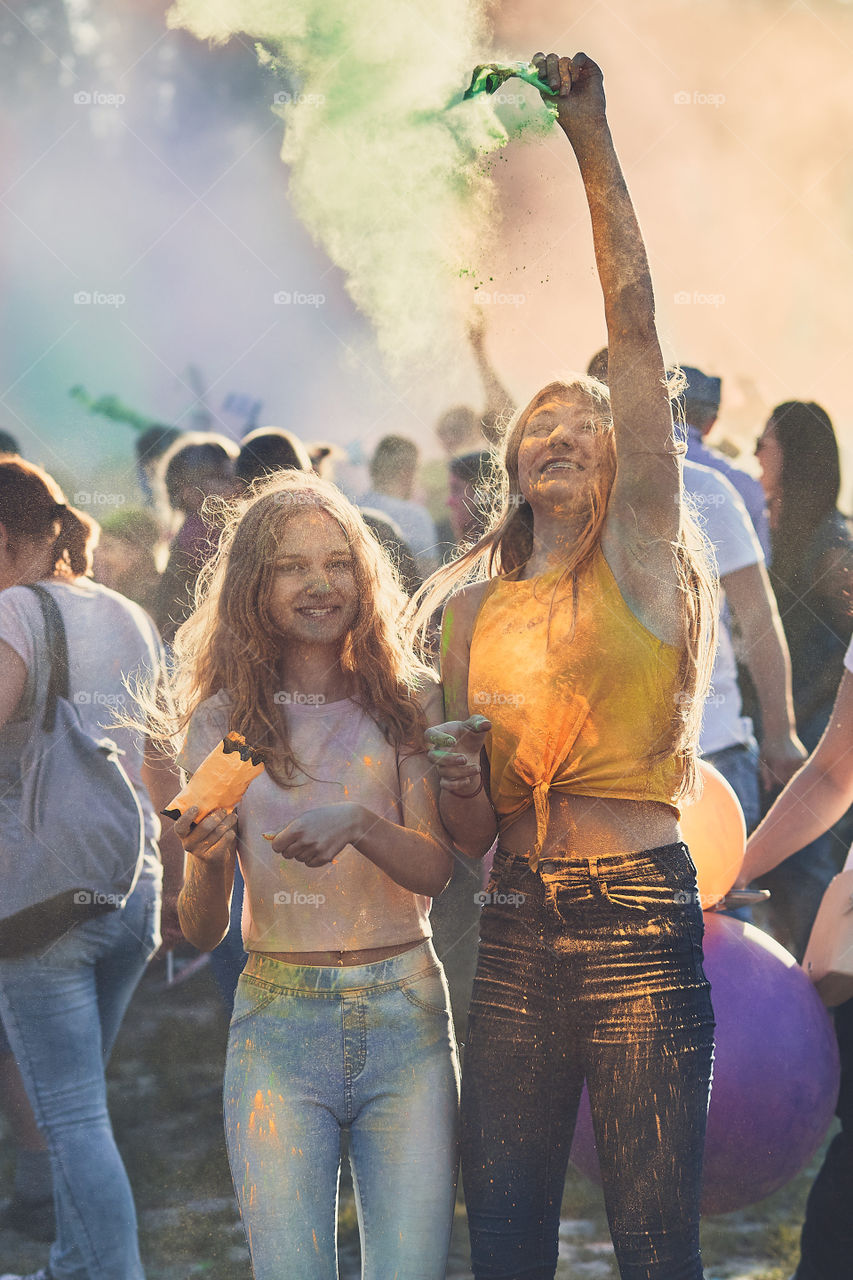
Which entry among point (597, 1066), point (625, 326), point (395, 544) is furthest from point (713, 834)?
point (625, 326)

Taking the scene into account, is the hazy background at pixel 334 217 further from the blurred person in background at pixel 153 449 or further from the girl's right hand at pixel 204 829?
the girl's right hand at pixel 204 829

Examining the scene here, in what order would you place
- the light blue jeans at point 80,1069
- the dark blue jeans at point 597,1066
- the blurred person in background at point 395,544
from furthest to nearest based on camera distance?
the blurred person in background at point 395,544 → the light blue jeans at point 80,1069 → the dark blue jeans at point 597,1066

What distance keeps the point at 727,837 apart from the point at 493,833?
0.73m

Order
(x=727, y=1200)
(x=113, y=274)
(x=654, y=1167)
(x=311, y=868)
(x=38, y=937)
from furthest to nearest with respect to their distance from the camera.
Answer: (x=113, y=274), (x=38, y=937), (x=727, y=1200), (x=311, y=868), (x=654, y=1167)

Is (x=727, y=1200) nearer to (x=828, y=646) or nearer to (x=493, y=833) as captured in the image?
(x=493, y=833)

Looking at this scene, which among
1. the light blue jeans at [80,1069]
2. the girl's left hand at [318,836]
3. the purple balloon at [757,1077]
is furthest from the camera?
the light blue jeans at [80,1069]

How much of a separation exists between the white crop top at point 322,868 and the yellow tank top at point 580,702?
0.69 feet

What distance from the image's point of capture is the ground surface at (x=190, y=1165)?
2980 mm

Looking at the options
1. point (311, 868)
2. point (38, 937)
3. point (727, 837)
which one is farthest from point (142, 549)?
point (727, 837)

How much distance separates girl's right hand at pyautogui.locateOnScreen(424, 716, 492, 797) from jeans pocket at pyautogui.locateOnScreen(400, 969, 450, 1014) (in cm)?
32

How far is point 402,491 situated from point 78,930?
4.42 ft

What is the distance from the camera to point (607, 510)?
82.8 inches

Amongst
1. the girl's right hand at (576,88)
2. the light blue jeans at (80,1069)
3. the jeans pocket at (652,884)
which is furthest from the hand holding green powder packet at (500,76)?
the light blue jeans at (80,1069)

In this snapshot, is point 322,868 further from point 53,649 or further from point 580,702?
point 53,649
